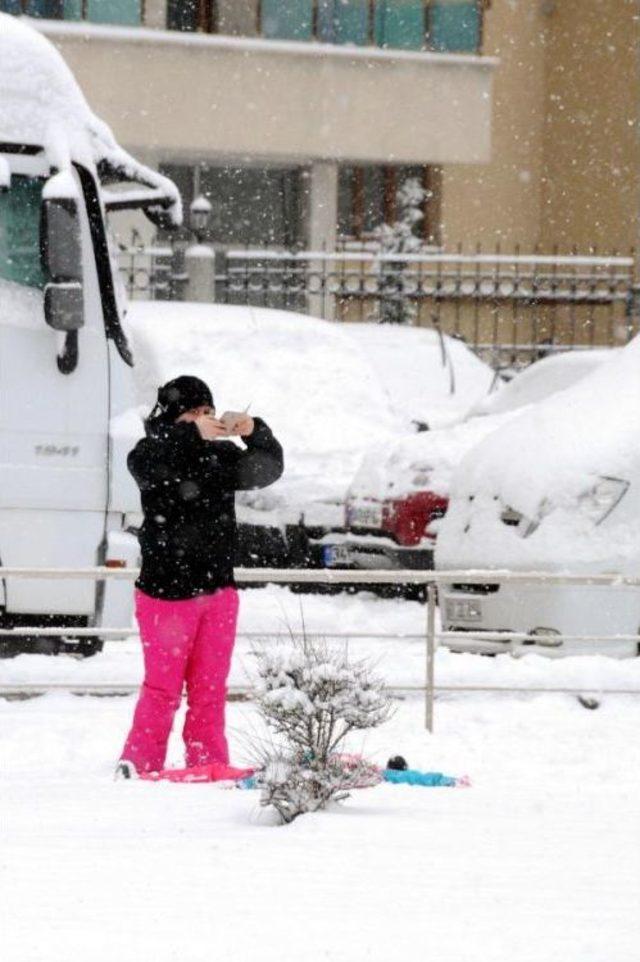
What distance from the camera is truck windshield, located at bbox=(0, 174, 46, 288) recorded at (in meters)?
11.7

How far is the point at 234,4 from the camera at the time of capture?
34500 mm

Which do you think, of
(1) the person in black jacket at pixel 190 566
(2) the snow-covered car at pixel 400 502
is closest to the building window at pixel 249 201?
(2) the snow-covered car at pixel 400 502

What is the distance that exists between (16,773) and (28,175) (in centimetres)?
422

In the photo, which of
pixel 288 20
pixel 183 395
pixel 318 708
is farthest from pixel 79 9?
pixel 318 708

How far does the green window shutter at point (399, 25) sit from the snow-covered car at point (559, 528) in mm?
23074

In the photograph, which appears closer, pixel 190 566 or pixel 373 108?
pixel 190 566

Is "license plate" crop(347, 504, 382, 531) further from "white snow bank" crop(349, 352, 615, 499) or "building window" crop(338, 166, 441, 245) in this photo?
"building window" crop(338, 166, 441, 245)

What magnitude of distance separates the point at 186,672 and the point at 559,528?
11.0 feet

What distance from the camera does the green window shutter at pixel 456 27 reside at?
3466cm

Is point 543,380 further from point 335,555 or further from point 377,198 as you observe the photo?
point 377,198

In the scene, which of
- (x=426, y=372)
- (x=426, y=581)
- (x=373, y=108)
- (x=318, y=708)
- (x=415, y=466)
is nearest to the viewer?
(x=318, y=708)

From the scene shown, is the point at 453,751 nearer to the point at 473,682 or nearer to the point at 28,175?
the point at 473,682

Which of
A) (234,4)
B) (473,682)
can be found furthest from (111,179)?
(234,4)

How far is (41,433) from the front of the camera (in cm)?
1162
